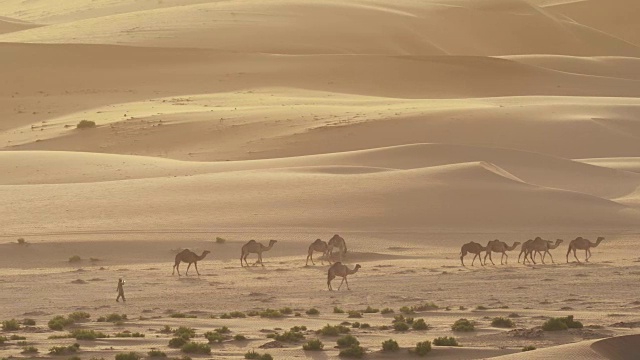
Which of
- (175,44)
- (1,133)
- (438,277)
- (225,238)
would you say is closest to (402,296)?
(438,277)

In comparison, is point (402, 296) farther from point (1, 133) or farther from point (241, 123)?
point (1, 133)

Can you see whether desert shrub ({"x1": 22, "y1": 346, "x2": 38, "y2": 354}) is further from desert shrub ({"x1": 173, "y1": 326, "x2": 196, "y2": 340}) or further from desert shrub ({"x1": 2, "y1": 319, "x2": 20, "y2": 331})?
desert shrub ({"x1": 2, "y1": 319, "x2": 20, "y2": 331})

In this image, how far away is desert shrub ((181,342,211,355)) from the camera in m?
17.9

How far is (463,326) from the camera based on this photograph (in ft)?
64.9

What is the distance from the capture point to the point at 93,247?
98.6ft

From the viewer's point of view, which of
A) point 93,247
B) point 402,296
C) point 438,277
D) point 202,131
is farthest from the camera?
point 202,131

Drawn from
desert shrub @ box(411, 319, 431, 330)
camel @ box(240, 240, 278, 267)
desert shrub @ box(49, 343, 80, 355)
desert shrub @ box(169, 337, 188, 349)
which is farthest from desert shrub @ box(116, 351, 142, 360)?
camel @ box(240, 240, 278, 267)

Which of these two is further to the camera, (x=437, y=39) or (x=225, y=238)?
(x=437, y=39)

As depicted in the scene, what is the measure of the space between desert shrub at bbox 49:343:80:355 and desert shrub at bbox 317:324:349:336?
344cm

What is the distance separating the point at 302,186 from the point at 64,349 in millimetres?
18674

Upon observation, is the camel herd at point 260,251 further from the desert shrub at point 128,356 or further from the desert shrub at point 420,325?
the desert shrub at point 128,356

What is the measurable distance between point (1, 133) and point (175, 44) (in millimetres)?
24336

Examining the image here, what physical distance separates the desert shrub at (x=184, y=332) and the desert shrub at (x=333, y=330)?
1.77 metres

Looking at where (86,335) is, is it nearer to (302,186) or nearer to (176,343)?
(176,343)
